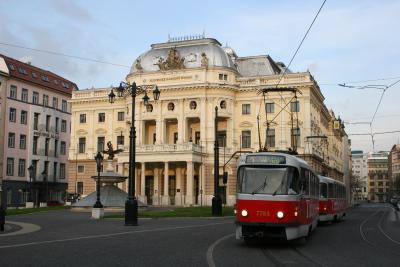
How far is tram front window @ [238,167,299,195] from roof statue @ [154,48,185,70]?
55.3m

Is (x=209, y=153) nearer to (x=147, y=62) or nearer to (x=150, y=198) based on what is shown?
(x=150, y=198)

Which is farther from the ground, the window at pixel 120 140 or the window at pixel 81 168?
the window at pixel 120 140

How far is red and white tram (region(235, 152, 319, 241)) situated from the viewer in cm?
1627

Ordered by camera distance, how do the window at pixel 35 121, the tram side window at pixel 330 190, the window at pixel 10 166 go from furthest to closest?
the window at pixel 35 121 < the window at pixel 10 166 < the tram side window at pixel 330 190

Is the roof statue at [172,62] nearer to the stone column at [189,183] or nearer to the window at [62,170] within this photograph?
the stone column at [189,183]

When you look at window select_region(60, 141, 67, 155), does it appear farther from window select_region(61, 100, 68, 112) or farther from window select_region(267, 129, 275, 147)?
window select_region(267, 129, 275, 147)

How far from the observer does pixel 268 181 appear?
54.7 ft

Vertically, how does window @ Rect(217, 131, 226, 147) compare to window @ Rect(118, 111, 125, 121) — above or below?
below

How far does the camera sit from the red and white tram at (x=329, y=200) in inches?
1180

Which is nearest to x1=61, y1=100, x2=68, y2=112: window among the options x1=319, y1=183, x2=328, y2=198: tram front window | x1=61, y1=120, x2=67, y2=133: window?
x1=61, y1=120, x2=67, y2=133: window

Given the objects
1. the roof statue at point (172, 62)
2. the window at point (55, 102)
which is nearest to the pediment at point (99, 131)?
the window at point (55, 102)

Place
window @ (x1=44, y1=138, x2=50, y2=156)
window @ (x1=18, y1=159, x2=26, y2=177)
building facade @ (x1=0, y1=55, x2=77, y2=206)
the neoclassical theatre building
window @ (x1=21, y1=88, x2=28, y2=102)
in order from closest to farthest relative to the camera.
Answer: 1. the neoclassical theatre building
2. building facade @ (x1=0, y1=55, x2=77, y2=206)
3. window @ (x1=18, y1=159, x2=26, y2=177)
4. window @ (x1=21, y1=88, x2=28, y2=102)
5. window @ (x1=44, y1=138, x2=50, y2=156)

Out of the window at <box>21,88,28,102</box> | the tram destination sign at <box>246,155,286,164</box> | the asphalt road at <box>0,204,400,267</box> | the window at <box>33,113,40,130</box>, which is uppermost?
the window at <box>21,88,28,102</box>

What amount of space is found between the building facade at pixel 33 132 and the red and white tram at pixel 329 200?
41375 mm
